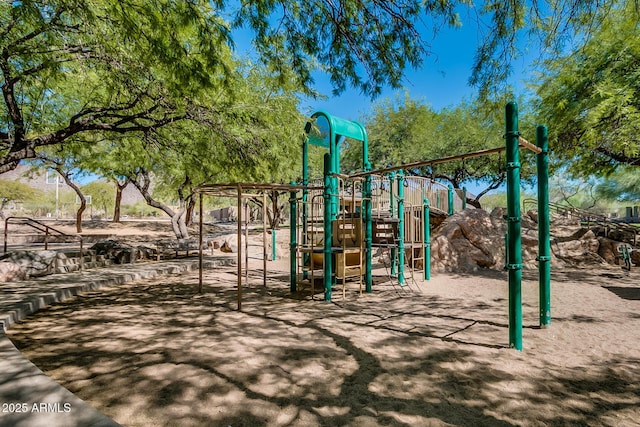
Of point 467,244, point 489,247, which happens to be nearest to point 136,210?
point 467,244

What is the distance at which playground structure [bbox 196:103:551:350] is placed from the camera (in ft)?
14.3

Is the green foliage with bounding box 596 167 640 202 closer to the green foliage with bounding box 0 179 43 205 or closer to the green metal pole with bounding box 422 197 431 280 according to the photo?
the green metal pole with bounding box 422 197 431 280

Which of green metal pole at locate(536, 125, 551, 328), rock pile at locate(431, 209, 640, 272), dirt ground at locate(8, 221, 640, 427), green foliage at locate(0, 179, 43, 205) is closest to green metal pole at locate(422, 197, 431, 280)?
rock pile at locate(431, 209, 640, 272)

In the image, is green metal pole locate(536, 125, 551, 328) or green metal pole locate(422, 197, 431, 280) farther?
green metal pole locate(422, 197, 431, 280)

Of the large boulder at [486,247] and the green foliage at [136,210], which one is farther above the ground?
the green foliage at [136,210]

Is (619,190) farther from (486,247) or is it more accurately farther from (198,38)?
(198,38)

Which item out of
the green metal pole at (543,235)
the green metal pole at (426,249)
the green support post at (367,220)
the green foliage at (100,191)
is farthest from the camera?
the green foliage at (100,191)

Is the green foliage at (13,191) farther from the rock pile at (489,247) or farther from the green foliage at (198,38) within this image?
the rock pile at (489,247)

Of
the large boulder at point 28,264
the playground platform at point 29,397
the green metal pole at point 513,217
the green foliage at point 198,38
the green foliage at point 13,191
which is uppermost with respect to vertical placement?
the green foliage at point 13,191

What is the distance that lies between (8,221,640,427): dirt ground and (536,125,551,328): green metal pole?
345 millimetres

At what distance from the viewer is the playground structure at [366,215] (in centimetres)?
437

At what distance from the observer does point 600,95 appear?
9.05m

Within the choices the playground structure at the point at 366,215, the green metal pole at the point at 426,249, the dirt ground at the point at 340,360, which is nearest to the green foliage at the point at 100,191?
the playground structure at the point at 366,215

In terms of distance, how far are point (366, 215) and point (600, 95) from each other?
275 inches
